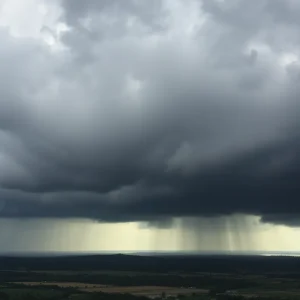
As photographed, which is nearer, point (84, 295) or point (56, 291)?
point (84, 295)

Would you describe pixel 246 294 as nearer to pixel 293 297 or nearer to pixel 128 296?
pixel 293 297

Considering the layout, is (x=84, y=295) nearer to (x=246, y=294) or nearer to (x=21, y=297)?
(x=21, y=297)

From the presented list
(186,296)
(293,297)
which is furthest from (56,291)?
(293,297)

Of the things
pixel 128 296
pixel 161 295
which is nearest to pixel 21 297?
pixel 128 296

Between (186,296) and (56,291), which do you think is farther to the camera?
(56,291)

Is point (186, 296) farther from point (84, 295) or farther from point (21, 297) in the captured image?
point (21, 297)

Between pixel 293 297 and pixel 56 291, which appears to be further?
pixel 56 291

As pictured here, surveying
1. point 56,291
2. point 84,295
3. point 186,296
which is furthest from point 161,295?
point 56,291
